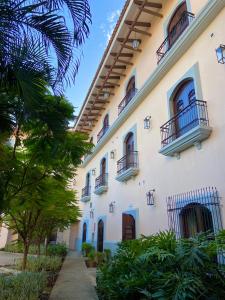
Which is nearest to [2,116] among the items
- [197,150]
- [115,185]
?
[197,150]

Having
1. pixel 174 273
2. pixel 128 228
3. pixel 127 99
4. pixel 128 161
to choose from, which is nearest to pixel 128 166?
pixel 128 161

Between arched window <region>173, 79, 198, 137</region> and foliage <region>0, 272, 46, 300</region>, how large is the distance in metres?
6.35

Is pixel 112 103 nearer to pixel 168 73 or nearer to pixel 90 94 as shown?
pixel 90 94

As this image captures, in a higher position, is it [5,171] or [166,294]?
[5,171]

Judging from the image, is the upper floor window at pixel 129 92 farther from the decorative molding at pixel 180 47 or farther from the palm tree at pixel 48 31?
the palm tree at pixel 48 31

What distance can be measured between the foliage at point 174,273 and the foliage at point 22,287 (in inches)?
76.8

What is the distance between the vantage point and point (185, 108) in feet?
27.2

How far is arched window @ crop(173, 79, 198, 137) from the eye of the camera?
8219 millimetres

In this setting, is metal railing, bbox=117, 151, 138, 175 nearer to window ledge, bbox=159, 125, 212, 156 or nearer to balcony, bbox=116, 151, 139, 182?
balcony, bbox=116, 151, 139, 182

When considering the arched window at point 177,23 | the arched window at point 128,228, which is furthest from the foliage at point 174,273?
the arched window at point 177,23

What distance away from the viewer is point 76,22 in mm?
4215

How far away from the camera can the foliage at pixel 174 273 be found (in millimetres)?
4168

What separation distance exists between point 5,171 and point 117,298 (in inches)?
154

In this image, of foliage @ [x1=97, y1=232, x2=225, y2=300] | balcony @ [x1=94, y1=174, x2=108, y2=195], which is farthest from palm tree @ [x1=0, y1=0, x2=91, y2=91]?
balcony @ [x1=94, y1=174, x2=108, y2=195]
